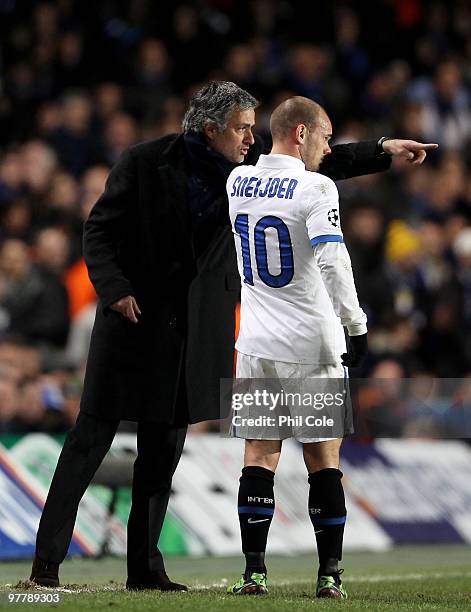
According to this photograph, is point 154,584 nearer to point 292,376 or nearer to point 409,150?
point 292,376

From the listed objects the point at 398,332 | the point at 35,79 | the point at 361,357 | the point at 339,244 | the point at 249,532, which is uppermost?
the point at 35,79

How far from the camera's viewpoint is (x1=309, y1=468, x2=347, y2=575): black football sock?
6.18 metres

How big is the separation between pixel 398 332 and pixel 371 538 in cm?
259

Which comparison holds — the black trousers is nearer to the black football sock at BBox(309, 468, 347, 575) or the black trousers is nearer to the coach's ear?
the black football sock at BBox(309, 468, 347, 575)

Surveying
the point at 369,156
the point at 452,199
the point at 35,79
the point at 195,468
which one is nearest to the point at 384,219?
the point at 452,199

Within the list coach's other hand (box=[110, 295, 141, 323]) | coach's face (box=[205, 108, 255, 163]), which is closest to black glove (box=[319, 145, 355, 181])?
coach's face (box=[205, 108, 255, 163])

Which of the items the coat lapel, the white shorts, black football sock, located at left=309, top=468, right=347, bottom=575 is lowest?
black football sock, located at left=309, top=468, right=347, bottom=575

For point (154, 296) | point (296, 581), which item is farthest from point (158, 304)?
point (296, 581)

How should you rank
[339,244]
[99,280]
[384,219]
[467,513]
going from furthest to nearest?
[384,219] < [467,513] < [99,280] < [339,244]

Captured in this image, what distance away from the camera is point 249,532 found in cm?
620

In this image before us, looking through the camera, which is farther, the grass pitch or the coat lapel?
the coat lapel

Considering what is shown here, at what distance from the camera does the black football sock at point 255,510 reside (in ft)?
20.3

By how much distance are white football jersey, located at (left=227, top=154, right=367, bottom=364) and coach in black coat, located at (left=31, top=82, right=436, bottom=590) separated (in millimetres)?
292

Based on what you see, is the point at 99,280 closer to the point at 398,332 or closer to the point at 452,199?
the point at 398,332
